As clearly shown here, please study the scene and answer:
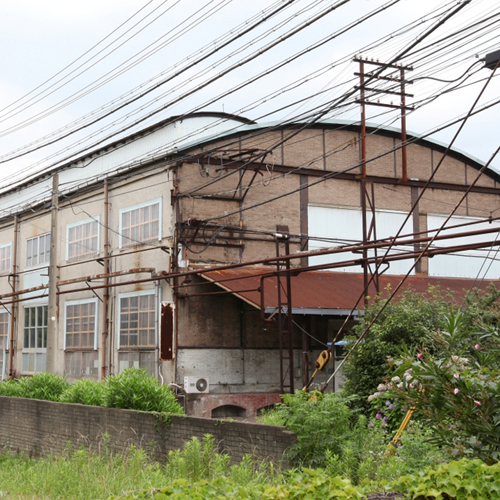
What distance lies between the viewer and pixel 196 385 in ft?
70.4

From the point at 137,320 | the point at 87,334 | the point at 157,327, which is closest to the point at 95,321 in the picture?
the point at 87,334

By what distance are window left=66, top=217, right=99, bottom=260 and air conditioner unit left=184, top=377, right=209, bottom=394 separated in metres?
7.26

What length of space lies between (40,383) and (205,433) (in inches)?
323

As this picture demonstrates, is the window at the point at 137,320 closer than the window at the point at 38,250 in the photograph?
Yes

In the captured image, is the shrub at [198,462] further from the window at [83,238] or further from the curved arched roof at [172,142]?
the window at [83,238]

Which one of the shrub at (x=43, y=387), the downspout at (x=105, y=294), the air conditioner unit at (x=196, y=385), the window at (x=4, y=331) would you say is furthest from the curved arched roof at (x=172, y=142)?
the shrub at (x=43, y=387)

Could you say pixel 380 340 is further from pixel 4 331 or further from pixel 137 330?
pixel 4 331

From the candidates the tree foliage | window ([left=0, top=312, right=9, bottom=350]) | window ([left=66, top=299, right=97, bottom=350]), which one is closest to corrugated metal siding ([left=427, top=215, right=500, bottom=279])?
window ([left=66, top=299, right=97, bottom=350])

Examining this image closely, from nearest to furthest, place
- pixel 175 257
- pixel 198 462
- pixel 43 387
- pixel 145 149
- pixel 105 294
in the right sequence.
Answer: pixel 198 462
pixel 43 387
pixel 175 257
pixel 105 294
pixel 145 149

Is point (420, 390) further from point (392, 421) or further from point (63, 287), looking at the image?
point (63, 287)

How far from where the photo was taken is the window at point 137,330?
22.8 m

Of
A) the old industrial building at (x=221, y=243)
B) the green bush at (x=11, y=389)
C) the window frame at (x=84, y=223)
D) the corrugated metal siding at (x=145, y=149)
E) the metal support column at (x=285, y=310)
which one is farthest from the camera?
the window frame at (x=84, y=223)

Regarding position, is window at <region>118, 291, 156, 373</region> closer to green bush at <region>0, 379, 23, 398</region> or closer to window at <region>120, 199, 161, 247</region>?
window at <region>120, 199, 161, 247</region>

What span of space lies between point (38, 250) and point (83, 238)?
4.28 metres
